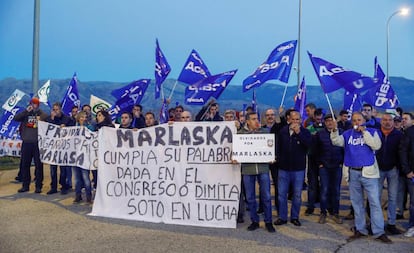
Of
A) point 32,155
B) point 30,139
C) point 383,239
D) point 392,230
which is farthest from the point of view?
point 32,155

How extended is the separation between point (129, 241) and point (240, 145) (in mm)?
2266

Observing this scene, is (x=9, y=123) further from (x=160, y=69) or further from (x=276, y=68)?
(x=276, y=68)

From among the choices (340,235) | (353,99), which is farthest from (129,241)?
(353,99)

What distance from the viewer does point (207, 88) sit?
10.3 meters

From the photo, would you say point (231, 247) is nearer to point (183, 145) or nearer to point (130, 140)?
point (183, 145)

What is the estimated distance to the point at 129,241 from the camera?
6.52 meters

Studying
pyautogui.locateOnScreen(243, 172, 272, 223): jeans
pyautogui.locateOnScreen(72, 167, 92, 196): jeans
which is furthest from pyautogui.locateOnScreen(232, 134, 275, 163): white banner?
pyautogui.locateOnScreen(72, 167, 92, 196): jeans

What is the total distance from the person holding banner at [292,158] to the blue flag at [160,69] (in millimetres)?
4403

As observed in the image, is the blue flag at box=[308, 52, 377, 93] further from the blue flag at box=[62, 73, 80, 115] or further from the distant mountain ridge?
the distant mountain ridge

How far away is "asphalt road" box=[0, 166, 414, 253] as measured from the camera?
618 cm

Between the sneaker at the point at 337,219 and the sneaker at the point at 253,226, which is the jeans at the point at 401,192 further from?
the sneaker at the point at 253,226

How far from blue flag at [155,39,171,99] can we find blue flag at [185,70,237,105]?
3.37ft

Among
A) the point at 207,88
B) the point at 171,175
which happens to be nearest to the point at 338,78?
the point at 207,88

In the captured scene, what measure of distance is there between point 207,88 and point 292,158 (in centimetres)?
341
